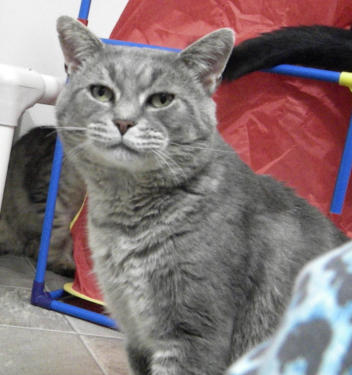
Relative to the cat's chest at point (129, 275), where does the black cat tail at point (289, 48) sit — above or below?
above

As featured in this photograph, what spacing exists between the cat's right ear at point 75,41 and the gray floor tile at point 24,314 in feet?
2.64

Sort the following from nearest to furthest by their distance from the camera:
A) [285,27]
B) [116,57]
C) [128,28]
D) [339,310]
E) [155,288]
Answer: [339,310] < [155,288] < [116,57] < [285,27] < [128,28]

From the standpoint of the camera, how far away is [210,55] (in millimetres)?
1201

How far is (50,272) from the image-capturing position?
7.29ft

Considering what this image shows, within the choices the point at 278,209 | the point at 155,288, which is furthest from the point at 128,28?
the point at 155,288

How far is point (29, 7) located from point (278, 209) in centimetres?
158

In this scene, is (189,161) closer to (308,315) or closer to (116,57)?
(116,57)

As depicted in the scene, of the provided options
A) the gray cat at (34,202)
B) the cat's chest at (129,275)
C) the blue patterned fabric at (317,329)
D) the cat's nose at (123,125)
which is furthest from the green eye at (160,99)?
the gray cat at (34,202)

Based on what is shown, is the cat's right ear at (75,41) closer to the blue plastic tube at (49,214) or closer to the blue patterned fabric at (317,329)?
the blue plastic tube at (49,214)

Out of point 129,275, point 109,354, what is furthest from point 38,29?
point 129,275

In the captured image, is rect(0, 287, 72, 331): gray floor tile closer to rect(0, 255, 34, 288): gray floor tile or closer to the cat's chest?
rect(0, 255, 34, 288): gray floor tile

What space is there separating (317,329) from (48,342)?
4.46 ft

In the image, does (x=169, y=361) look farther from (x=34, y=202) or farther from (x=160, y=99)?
(x=34, y=202)

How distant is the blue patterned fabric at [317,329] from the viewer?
0.32m
